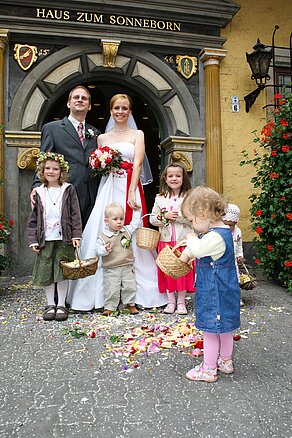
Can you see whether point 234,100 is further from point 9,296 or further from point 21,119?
point 9,296

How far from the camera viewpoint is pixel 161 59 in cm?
683

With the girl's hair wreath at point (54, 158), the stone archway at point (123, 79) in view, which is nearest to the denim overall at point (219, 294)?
the girl's hair wreath at point (54, 158)

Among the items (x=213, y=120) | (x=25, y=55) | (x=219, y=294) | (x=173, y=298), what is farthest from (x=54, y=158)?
(x=213, y=120)

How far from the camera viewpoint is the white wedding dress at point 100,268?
4.18 metres

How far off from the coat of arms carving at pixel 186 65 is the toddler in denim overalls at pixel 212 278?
4.93 m

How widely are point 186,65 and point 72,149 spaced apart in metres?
3.53

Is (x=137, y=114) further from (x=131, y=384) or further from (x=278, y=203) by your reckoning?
(x=131, y=384)

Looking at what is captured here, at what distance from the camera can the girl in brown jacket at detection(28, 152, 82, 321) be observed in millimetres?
3881

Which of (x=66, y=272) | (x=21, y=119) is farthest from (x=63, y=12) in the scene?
(x=66, y=272)

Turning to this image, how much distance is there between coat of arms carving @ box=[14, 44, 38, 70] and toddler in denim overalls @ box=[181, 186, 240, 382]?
16.0 ft

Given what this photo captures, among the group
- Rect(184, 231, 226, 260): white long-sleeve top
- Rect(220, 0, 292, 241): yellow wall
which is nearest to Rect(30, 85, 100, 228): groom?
Rect(184, 231, 226, 260): white long-sleeve top

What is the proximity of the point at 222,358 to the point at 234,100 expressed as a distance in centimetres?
554

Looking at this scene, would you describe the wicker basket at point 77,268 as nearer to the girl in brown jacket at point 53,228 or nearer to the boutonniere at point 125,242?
the girl in brown jacket at point 53,228

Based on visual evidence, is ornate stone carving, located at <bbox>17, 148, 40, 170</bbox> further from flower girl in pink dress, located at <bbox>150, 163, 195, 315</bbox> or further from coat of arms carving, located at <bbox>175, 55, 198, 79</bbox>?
coat of arms carving, located at <bbox>175, 55, 198, 79</bbox>
